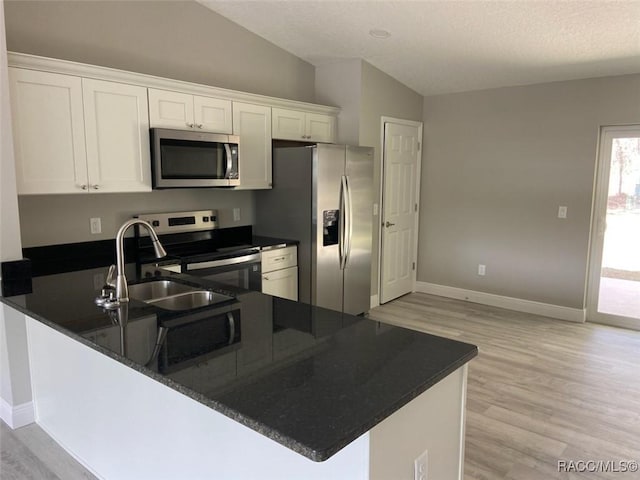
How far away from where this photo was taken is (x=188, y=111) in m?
3.39

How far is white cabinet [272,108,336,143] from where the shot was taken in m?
4.12

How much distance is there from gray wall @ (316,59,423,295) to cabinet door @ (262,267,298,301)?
1.21m

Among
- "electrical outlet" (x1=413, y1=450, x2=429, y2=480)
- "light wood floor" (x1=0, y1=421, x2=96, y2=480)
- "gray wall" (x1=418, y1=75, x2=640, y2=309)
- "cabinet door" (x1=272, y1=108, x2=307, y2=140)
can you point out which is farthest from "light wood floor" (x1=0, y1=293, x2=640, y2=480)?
"cabinet door" (x1=272, y1=108, x2=307, y2=140)

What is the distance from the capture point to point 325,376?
4.47 ft

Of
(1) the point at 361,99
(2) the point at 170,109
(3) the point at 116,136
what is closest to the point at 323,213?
(1) the point at 361,99

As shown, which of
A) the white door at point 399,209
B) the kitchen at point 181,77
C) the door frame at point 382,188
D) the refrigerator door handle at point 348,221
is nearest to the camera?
the kitchen at point 181,77

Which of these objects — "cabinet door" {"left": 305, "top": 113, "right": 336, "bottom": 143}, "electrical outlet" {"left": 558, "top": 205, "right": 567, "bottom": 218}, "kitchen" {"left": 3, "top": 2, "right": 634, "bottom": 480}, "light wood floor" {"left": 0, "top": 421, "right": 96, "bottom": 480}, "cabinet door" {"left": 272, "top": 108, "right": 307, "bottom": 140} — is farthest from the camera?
"electrical outlet" {"left": 558, "top": 205, "right": 567, "bottom": 218}

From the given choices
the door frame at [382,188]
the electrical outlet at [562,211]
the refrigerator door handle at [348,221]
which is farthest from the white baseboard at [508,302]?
the refrigerator door handle at [348,221]

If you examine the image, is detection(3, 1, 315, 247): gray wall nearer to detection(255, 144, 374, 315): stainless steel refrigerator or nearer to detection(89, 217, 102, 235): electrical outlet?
detection(89, 217, 102, 235): electrical outlet

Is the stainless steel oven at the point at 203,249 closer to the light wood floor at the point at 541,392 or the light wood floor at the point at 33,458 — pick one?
the light wood floor at the point at 33,458

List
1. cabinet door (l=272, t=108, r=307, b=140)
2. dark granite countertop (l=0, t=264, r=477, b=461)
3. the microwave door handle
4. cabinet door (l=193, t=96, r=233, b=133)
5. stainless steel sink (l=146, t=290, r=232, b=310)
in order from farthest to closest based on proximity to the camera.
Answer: cabinet door (l=272, t=108, r=307, b=140) → the microwave door handle → cabinet door (l=193, t=96, r=233, b=133) → stainless steel sink (l=146, t=290, r=232, b=310) → dark granite countertop (l=0, t=264, r=477, b=461)

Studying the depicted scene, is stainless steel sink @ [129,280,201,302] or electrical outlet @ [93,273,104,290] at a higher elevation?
electrical outlet @ [93,273,104,290]

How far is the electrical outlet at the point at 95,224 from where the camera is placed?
3.26 meters

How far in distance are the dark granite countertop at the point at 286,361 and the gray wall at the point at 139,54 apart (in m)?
1.11
